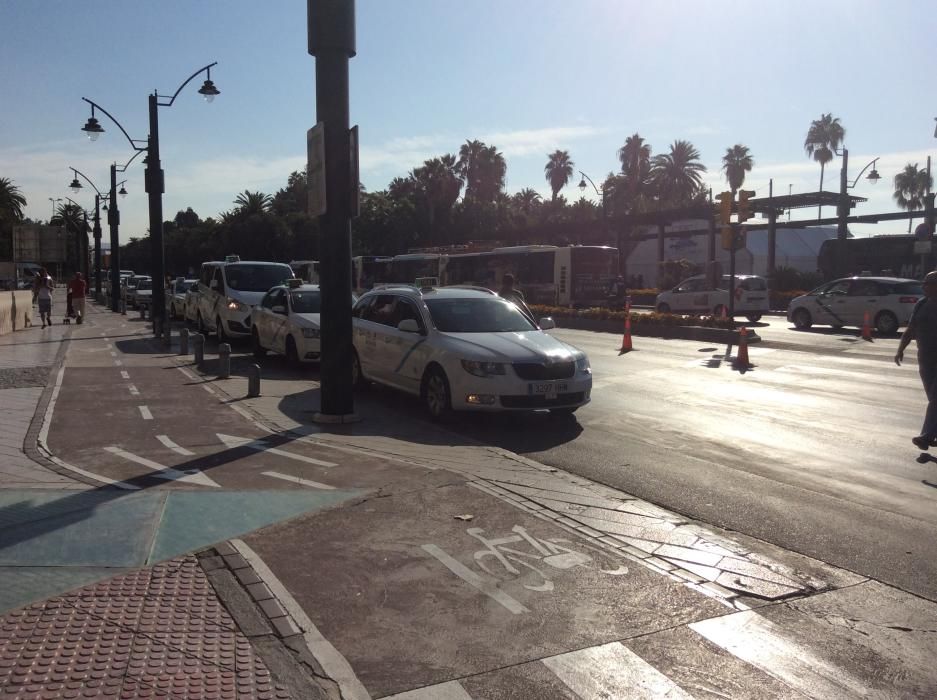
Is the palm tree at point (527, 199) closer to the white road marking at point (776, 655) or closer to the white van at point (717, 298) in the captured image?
the white van at point (717, 298)

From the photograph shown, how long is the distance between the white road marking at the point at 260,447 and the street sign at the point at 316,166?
2661mm

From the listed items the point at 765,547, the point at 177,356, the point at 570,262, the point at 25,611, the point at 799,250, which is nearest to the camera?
the point at 25,611

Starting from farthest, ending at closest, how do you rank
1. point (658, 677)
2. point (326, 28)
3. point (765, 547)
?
1. point (326, 28)
2. point (765, 547)
3. point (658, 677)

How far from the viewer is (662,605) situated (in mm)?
4480

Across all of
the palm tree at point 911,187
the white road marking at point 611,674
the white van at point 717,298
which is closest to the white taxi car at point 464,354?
the white road marking at point 611,674

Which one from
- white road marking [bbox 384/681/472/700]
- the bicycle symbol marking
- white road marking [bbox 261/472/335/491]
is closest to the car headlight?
white road marking [bbox 261/472/335/491]

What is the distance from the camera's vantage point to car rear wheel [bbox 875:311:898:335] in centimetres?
2366

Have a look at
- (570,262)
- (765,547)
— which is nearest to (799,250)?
(570,262)

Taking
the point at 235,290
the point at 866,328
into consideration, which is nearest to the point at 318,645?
the point at 235,290

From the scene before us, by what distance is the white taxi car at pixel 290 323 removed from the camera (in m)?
15.4

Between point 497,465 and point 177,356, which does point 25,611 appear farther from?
point 177,356

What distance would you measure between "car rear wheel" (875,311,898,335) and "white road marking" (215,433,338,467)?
20597 mm

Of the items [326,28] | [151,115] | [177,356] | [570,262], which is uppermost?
[151,115]

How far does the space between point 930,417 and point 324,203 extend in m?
6.66
